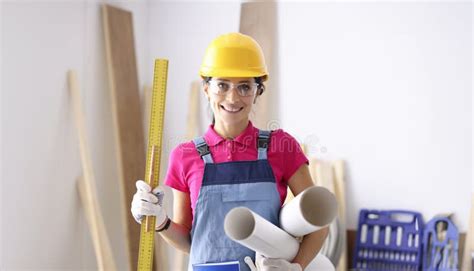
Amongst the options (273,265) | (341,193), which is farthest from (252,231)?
(341,193)

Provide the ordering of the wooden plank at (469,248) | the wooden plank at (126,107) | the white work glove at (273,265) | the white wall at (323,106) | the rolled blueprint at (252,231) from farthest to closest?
the wooden plank at (126,107)
the wooden plank at (469,248)
the white wall at (323,106)
the white work glove at (273,265)
the rolled blueprint at (252,231)

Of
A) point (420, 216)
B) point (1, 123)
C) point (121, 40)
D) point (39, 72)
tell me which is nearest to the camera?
point (1, 123)

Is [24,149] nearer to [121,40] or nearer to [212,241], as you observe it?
[121,40]

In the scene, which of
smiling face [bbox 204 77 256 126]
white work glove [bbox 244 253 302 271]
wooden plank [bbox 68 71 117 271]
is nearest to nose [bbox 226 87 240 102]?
smiling face [bbox 204 77 256 126]

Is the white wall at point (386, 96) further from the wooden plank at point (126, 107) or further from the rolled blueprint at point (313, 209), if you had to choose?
the rolled blueprint at point (313, 209)

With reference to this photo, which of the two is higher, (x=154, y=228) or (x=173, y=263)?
(x=154, y=228)

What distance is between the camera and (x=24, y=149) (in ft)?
11.2

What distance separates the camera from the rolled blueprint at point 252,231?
1.70 m

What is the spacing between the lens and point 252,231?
5.58ft

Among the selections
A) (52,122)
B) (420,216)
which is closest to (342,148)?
(420,216)

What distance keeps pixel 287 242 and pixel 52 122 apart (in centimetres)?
215

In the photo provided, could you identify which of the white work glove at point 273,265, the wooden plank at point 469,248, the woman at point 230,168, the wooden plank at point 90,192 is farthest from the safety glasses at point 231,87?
the wooden plank at point 469,248

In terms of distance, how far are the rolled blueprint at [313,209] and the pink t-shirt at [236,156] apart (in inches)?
10.2

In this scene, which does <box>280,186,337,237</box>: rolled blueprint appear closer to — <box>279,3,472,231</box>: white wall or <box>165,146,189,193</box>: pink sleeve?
<box>165,146,189,193</box>: pink sleeve
